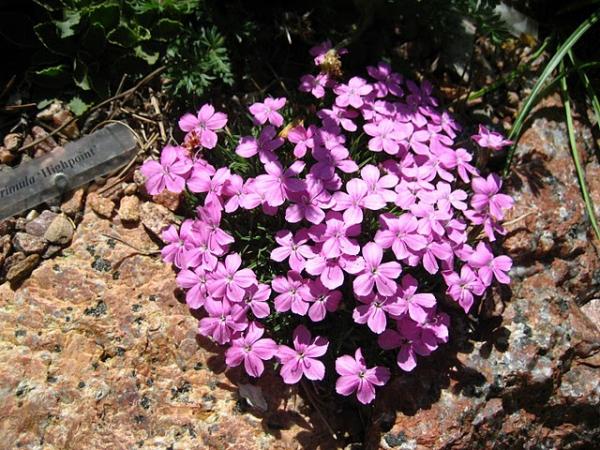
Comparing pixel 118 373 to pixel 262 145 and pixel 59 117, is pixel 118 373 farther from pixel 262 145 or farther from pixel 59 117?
pixel 59 117

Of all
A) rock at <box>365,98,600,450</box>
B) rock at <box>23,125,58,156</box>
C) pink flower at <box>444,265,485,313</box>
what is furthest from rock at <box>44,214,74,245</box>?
pink flower at <box>444,265,485,313</box>

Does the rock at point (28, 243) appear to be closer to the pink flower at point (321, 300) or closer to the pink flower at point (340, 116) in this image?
the pink flower at point (321, 300)

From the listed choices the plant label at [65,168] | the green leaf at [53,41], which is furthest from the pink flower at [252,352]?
the green leaf at [53,41]

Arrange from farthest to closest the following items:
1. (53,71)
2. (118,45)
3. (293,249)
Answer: (118,45), (53,71), (293,249)

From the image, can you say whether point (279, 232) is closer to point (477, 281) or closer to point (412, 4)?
point (477, 281)

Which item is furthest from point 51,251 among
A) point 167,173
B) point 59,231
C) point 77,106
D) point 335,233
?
point 335,233

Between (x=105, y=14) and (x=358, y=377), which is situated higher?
(x=105, y=14)
